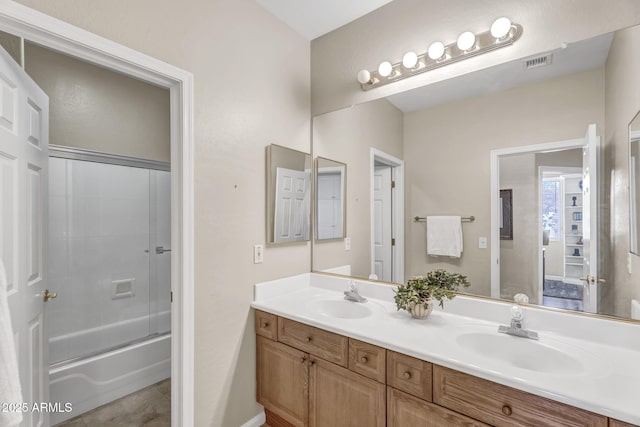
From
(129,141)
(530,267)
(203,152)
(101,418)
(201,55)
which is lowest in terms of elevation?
(101,418)

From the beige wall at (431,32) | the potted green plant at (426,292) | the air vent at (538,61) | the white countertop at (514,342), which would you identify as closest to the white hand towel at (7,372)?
the white countertop at (514,342)

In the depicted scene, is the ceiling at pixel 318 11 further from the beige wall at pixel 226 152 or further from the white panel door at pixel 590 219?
the white panel door at pixel 590 219

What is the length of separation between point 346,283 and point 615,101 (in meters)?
1.63

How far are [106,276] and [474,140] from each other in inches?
122

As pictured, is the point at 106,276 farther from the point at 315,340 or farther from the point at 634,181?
the point at 634,181

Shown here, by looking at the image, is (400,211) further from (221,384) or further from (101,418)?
(101,418)

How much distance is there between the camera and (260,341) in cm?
186

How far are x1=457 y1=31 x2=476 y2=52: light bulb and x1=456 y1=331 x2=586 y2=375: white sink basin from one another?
1428 millimetres

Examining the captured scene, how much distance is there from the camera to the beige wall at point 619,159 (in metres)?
1.20

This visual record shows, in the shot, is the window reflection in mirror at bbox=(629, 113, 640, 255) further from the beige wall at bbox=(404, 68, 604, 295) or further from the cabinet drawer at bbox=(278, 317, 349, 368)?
the cabinet drawer at bbox=(278, 317, 349, 368)

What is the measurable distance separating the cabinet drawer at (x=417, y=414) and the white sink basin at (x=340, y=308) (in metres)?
0.54

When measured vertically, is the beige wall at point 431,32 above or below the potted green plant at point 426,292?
above

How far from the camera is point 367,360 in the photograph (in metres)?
1.34

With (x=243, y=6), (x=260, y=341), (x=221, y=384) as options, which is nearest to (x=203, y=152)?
(x=243, y=6)
